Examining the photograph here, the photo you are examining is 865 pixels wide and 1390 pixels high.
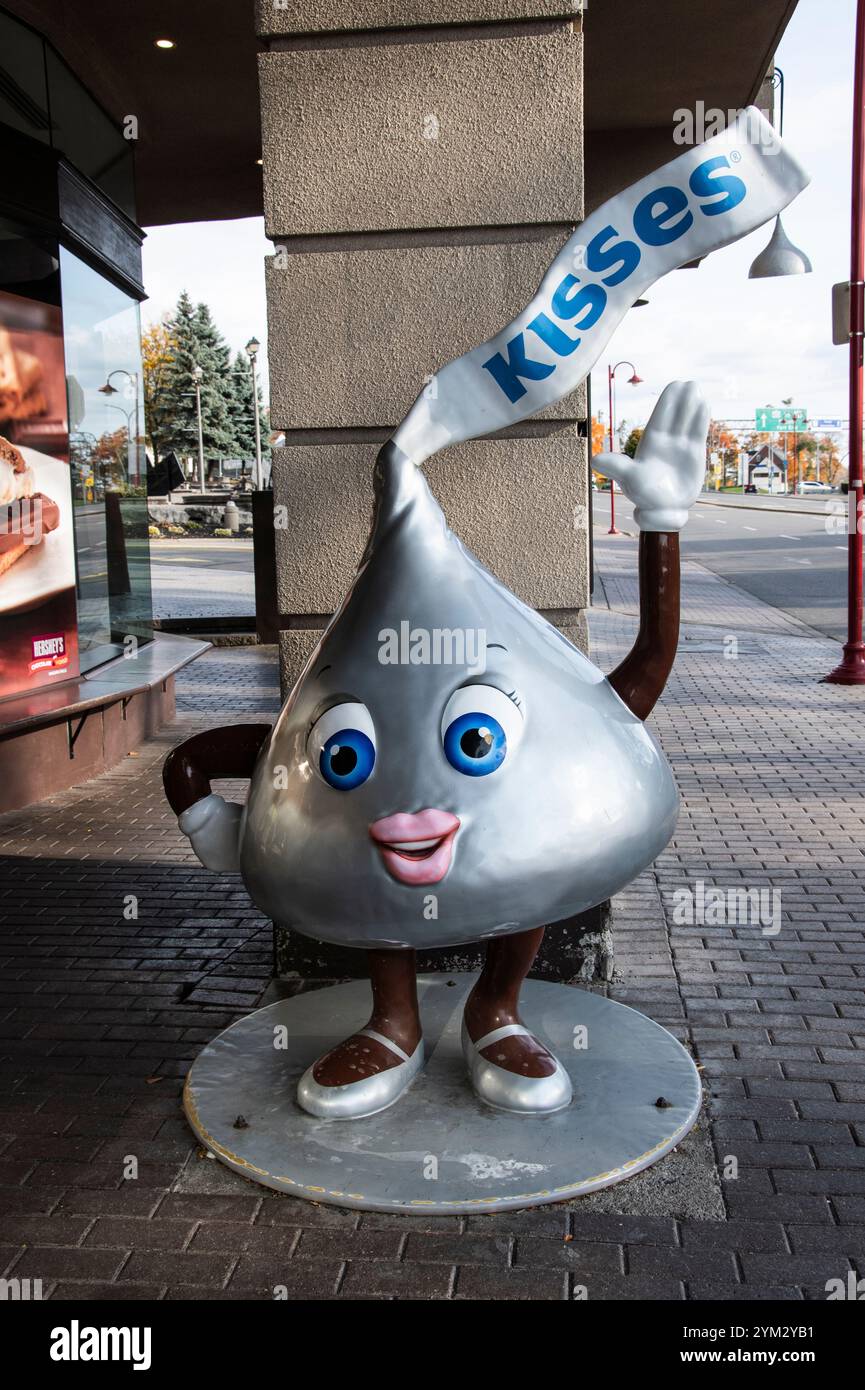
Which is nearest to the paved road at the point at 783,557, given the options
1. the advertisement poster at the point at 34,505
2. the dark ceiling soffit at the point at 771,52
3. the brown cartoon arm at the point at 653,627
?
the dark ceiling soffit at the point at 771,52

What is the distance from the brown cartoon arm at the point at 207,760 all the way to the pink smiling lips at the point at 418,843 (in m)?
0.90

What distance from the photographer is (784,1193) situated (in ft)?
11.5

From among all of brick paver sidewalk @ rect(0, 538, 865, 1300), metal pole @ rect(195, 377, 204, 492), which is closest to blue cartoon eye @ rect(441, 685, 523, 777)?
brick paver sidewalk @ rect(0, 538, 865, 1300)

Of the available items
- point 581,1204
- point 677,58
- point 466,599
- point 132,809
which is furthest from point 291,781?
point 677,58

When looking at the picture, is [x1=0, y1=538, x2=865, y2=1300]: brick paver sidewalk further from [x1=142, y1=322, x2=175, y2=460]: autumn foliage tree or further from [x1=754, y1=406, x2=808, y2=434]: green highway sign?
[x1=754, y1=406, x2=808, y2=434]: green highway sign

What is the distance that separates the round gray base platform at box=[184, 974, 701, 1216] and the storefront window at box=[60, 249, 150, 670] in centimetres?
574

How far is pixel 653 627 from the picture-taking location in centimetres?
384

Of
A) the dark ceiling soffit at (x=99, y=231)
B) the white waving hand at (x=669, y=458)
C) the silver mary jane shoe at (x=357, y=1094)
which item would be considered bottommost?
the silver mary jane shoe at (x=357, y=1094)

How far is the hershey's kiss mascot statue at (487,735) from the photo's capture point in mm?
3295

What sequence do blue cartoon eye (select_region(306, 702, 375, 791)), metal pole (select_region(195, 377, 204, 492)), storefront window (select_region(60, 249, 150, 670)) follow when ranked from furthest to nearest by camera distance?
metal pole (select_region(195, 377, 204, 492))
storefront window (select_region(60, 249, 150, 670))
blue cartoon eye (select_region(306, 702, 375, 791))

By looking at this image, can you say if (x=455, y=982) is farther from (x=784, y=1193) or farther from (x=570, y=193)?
(x=570, y=193)

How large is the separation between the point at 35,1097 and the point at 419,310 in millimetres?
3128

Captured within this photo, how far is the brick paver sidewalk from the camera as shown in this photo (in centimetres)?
320

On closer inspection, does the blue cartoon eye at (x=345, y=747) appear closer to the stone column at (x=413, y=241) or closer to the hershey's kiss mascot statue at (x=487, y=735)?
the hershey's kiss mascot statue at (x=487, y=735)
